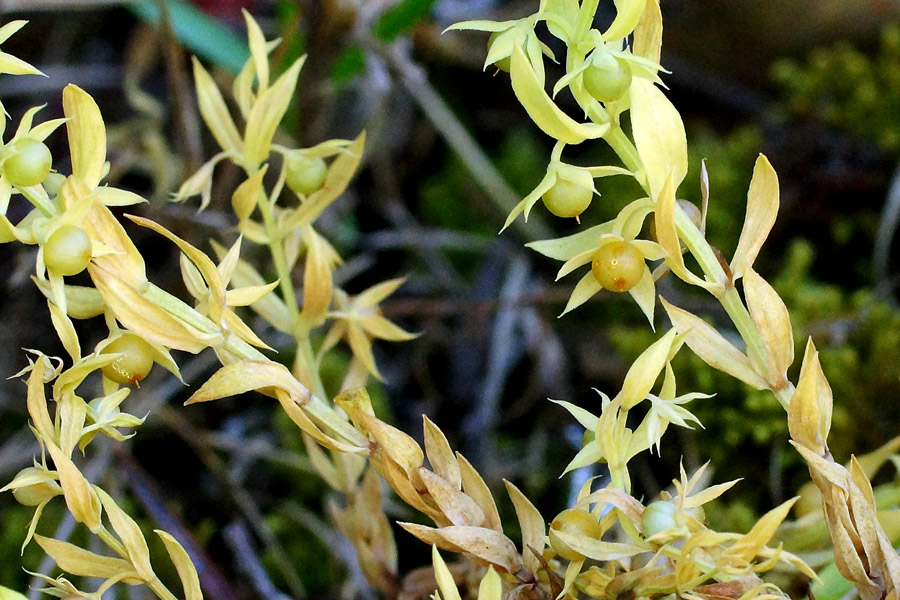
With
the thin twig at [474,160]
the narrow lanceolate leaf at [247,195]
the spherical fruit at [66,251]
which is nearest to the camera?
the spherical fruit at [66,251]

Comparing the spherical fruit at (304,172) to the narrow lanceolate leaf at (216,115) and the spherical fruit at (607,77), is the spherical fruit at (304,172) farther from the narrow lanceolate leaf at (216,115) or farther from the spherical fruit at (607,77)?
the spherical fruit at (607,77)

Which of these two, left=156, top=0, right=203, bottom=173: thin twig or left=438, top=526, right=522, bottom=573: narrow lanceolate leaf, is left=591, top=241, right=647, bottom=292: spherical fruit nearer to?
left=438, top=526, right=522, bottom=573: narrow lanceolate leaf

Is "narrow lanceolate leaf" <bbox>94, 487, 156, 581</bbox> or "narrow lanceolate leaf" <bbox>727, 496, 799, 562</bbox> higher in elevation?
"narrow lanceolate leaf" <bbox>94, 487, 156, 581</bbox>

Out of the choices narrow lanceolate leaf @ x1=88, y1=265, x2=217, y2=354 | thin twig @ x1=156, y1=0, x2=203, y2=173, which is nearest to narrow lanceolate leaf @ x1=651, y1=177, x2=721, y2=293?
narrow lanceolate leaf @ x1=88, y1=265, x2=217, y2=354

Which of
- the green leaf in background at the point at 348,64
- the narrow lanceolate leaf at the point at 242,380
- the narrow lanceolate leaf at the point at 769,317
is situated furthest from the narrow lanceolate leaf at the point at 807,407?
the green leaf in background at the point at 348,64

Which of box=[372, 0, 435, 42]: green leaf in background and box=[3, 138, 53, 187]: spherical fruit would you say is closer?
box=[3, 138, 53, 187]: spherical fruit

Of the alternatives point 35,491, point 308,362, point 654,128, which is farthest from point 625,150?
point 35,491

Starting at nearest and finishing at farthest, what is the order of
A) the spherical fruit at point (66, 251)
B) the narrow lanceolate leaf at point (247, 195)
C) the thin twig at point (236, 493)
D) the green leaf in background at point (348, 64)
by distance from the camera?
the spherical fruit at point (66, 251) → the narrow lanceolate leaf at point (247, 195) → the thin twig at point (236, 493) → the green leaf in background at point (348, 64)
